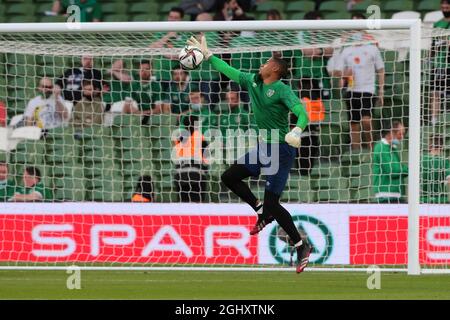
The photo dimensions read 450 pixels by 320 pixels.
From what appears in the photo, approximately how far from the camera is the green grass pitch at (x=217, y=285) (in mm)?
10531

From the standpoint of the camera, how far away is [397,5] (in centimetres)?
1819

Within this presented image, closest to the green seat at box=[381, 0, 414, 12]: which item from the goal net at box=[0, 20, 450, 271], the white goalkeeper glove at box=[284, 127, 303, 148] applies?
the goal net at box=[0, 20, 450, 271]

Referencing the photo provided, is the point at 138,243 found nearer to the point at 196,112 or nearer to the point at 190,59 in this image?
the point at 196,112

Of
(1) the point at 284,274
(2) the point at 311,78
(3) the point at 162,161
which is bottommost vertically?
(1) the point at 284,274

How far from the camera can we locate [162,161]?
1566 cm

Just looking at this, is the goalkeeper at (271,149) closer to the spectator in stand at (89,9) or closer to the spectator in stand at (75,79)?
the spectator in stand at (75,79)

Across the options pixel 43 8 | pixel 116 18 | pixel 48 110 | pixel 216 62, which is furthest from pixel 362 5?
pixel 216 62

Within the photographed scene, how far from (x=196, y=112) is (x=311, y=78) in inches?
65.1

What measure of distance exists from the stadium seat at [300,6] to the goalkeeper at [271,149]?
689 centimetres

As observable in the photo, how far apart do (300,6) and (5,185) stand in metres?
6.19

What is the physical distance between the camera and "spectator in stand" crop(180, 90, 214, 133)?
50.1 feet

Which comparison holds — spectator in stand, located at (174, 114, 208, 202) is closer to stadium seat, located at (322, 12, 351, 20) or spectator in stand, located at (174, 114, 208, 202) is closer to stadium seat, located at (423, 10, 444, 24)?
stadium seat, located at (322, 12, 351, 20)
